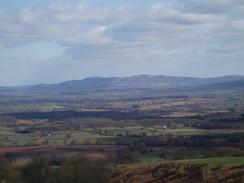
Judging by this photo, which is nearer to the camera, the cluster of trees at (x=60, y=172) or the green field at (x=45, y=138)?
the cluster of trees at (x=60, y=172)

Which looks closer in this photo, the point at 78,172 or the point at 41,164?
the point at 78,172

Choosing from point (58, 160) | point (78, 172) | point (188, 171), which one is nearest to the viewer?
point (78, 172)

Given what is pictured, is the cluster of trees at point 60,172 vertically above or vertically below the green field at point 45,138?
above

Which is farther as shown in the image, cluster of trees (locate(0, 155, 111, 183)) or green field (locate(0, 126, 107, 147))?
green field (locate(0, 126, 107, 147))

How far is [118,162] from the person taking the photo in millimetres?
74812

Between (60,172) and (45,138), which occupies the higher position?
(60,172)

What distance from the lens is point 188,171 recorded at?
57.3 metres

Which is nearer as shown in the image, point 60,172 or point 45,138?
point 60,172

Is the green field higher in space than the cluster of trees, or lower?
lower

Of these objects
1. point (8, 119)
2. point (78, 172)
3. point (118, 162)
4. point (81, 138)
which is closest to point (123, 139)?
point (81, 138)

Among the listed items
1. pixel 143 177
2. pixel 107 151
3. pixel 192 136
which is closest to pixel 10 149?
pixel 107 151

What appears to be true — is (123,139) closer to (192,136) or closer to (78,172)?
(192,136)

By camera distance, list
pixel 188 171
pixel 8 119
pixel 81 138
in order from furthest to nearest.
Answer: pixel 8 119
pixel 81 138
pixel 188 171

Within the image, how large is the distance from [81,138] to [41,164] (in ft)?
177
